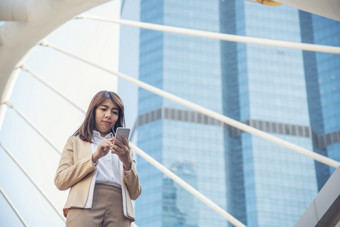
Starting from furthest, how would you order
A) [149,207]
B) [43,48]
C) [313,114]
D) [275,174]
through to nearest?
1. [313,114]
2. [275,174]
3. [149,207]
4. [43,48]

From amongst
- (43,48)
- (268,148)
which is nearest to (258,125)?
(268,148)

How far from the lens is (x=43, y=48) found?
6.35 m

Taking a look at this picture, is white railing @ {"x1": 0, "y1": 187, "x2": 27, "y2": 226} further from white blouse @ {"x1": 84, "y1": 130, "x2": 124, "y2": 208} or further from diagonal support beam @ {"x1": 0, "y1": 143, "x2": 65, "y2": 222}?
white blouse @ {"x1": 84, "y1": 130, "x2": 124, "y2": 208}

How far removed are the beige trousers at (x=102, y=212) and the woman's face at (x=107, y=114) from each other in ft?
1.09

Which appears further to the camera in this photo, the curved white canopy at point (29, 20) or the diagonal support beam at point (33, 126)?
the diagonal support beam at point (33, 126)

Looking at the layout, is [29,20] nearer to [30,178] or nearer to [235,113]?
[30,178]

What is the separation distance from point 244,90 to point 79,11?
7046 centimetres

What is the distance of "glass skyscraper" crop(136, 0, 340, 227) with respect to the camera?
6488 centimetres

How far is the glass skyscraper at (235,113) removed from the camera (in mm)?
64875

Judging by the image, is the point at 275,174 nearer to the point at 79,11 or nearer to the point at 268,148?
the point at 268,148

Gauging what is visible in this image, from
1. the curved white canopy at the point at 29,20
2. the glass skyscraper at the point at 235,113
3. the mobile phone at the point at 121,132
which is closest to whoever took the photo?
the mobile phone at the point at 121,132

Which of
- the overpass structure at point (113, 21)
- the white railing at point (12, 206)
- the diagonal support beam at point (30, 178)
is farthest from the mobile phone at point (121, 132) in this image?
the white railing at point (12, 206)

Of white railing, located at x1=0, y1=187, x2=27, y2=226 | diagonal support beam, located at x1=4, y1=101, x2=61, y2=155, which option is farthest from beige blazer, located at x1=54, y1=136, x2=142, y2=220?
white railing, located at x1=0, y1=187, x2=27, y2=226

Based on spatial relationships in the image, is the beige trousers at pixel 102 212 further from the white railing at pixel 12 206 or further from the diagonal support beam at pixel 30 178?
the white railing at pixel 12 206
